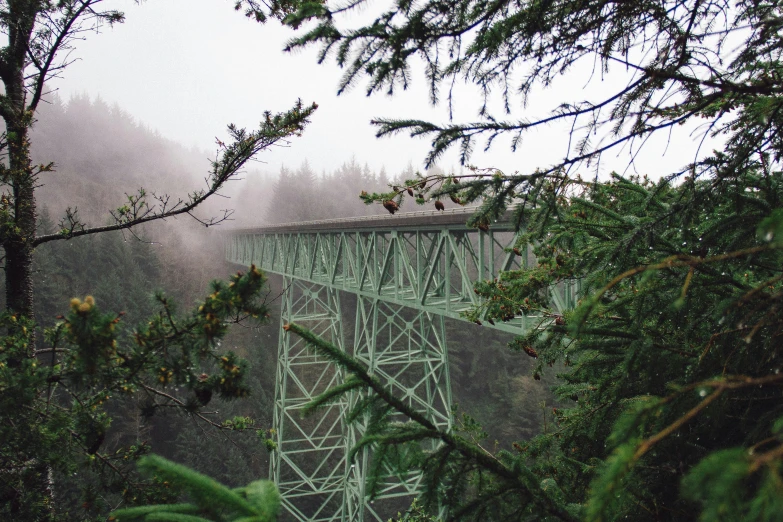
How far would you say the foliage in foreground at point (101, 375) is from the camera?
1566 millimetres

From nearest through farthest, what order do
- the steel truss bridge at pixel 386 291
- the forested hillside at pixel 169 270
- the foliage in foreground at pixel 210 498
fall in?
the foliage in foreground at pixel 210 498
the steel truss bridge at pixel 386 291
the forested hillside at pixel 169 270

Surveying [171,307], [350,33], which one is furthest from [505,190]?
[171,307]

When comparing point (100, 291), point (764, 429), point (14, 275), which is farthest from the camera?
point (100, 291)

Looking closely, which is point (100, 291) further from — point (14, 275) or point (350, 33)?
point (350, 33)

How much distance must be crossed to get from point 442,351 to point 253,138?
8.29 m

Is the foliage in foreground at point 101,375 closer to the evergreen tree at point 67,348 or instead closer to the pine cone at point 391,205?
the evergreen tree at point 67,348

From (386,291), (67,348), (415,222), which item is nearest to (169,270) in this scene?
(386,291)

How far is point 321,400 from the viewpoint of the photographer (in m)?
1.33

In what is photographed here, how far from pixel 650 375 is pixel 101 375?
7.23 ft

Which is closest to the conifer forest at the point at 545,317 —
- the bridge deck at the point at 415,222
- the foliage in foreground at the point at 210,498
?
the foliage in foreground at the point at 210,498

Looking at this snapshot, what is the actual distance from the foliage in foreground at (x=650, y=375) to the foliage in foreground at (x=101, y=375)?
546 mm

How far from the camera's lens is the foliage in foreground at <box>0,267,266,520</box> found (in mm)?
1566

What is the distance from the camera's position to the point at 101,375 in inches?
71.6

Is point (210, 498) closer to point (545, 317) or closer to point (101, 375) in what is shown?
point (101, 375)
